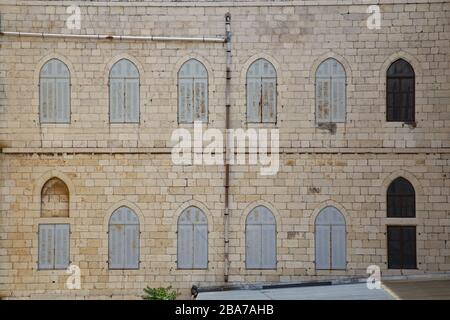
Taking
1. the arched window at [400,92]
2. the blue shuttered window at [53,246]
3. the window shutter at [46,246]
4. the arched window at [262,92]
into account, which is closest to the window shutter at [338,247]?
the arched window at [400,92]

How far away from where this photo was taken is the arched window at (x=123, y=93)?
625 inches

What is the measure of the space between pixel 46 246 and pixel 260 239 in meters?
4.73

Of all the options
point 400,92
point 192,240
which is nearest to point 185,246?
point 192,240

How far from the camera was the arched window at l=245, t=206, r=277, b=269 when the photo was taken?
15734mm

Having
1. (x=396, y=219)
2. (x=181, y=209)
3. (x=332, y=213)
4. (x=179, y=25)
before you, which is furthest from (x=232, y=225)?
(x=179, y=25)

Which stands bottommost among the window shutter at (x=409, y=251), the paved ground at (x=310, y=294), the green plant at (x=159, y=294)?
the green plant at (x=159, y=294)

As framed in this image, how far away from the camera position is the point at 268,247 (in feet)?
51.7

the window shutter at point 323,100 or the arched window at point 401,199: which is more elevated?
the window shutter at point 323,100

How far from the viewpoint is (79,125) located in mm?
15820

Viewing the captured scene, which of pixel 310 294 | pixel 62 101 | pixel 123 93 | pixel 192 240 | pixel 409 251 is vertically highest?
pixel 123 93

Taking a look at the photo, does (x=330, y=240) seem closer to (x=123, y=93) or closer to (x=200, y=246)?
(x=200, y=246)

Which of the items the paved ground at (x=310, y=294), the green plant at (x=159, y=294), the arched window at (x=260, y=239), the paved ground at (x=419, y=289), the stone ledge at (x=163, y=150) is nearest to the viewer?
the paved ground at (x=419, y=289)

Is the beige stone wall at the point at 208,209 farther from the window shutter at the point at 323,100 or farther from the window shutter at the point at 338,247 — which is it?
the window shutter at the point at 323,100

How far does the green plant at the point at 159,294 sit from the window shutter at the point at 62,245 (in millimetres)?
1923
